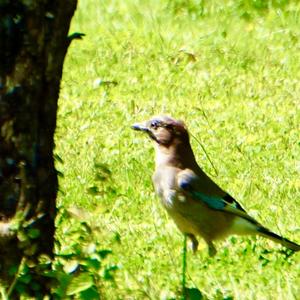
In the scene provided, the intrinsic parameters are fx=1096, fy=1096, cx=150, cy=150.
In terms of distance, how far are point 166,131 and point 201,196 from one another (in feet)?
1.70

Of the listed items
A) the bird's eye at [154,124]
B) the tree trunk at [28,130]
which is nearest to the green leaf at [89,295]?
the tree trunk at [28,130]

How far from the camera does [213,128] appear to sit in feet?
31.0

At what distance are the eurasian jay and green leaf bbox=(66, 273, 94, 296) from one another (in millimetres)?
1913

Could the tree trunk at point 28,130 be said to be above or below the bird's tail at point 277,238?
above

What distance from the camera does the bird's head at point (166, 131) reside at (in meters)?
7.23

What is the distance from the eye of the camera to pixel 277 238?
6.80 m

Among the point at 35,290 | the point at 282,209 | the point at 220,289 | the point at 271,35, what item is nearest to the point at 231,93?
the point at 271,35

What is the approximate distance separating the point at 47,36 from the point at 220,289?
191cm

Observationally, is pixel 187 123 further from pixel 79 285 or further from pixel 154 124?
pixel 79 285

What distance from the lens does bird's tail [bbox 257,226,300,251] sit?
6.76 m

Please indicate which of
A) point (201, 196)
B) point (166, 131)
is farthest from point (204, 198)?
point (166, 131)

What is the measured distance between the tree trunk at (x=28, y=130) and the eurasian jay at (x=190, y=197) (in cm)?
164

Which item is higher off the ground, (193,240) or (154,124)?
(154,124)

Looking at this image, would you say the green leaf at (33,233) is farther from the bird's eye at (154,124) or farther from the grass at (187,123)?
the bird's eye at (154,124)
